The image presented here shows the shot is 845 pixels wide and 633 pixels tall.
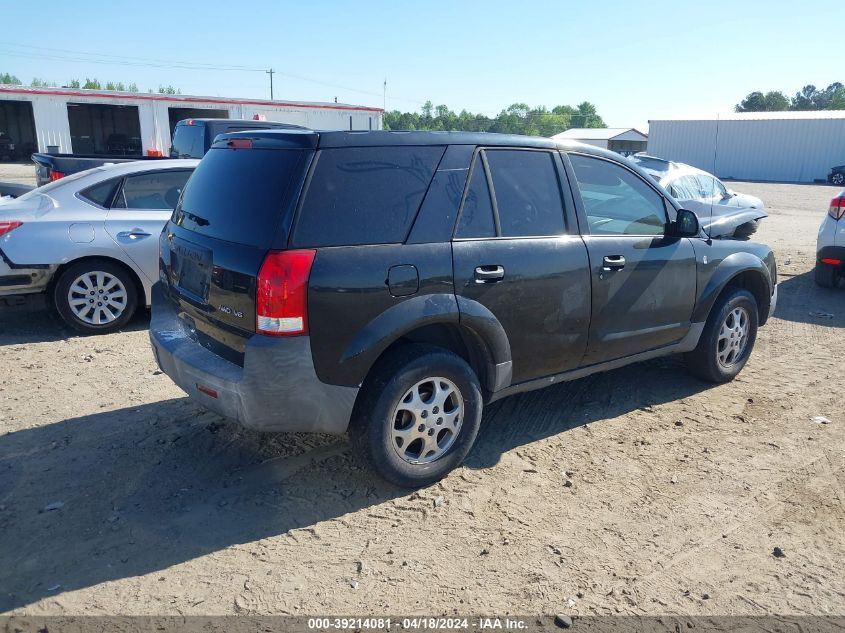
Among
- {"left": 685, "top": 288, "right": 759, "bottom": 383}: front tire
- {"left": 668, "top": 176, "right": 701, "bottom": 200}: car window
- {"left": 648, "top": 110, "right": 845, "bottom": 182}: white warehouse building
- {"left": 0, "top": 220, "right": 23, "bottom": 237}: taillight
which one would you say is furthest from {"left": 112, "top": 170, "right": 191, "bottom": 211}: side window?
{"left": 648, "top": 110, "right": 845, "bottom": 182}: white warehouse building

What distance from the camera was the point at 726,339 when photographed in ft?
18.3

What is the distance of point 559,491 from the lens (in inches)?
156

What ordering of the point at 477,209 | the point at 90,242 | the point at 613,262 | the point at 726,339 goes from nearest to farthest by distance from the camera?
the point at 477,209, the point at 613,262, the point at 726,339, the point at 90,242

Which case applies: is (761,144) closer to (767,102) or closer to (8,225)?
(8,225)

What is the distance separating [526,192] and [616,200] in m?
0.94

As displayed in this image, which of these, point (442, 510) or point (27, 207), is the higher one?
point (27, 207)

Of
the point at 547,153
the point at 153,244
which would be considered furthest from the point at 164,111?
the point at 547,153

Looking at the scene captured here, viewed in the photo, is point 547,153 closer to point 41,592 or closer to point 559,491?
point 559,491

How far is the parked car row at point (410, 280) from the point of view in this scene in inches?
135

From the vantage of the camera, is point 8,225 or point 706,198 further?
point 706,198

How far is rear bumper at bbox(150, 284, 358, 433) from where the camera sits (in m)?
3.37

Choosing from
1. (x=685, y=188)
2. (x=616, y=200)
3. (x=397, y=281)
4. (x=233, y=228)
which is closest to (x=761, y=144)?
(x=685, y=188)

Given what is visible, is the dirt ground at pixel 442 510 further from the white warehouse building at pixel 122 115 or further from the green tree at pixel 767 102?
the green tree at pixel 767 102

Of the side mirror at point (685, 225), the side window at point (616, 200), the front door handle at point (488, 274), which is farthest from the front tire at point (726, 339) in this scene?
the front door handle at point (488, 274)
